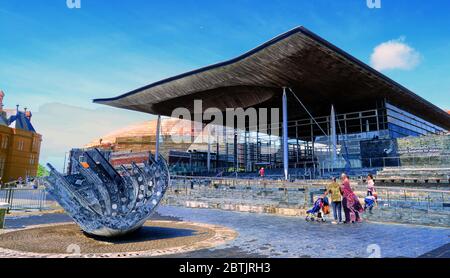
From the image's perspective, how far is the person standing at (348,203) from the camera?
437 inches

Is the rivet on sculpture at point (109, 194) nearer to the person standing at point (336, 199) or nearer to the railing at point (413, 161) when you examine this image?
the person standing at point (336, 199)

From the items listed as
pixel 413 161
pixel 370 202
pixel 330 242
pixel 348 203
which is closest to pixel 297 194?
pixel 370 202

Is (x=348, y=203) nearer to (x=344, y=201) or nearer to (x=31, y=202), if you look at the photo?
(x=344, y=201)

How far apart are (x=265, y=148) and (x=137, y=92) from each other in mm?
21183

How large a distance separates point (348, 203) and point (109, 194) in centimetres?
852

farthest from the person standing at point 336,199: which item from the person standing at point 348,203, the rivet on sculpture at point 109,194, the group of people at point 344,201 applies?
the rivet on sculpture at point 109,194

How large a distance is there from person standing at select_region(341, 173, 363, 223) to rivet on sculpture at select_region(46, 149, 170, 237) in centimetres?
668

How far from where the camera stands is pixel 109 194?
7.49m

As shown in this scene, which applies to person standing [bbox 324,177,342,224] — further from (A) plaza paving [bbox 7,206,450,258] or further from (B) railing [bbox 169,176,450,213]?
(B) railing [bbox 169,176,450,213]

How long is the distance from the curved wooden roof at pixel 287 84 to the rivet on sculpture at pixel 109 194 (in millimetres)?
15597

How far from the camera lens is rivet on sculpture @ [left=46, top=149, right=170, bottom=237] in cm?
747

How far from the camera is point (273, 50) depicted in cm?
2234

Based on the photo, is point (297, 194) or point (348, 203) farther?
point (297, 194)
